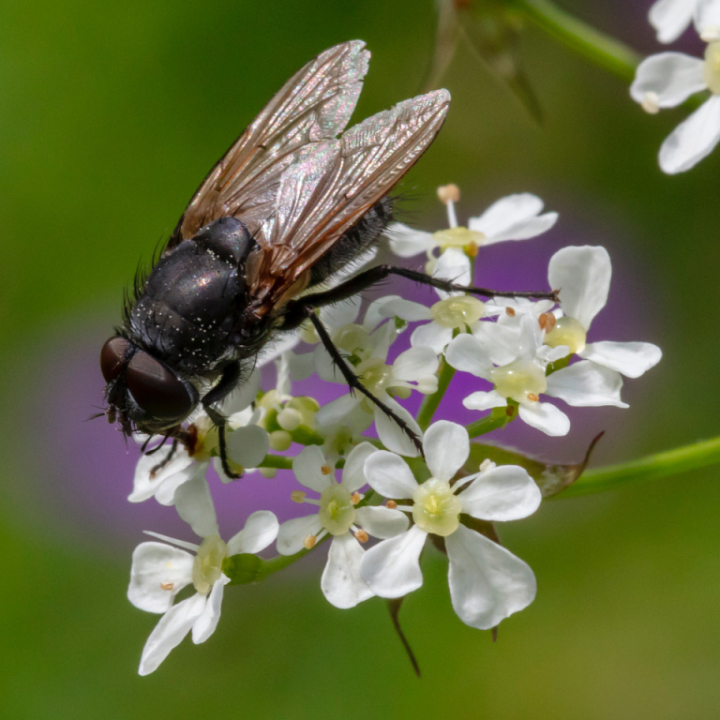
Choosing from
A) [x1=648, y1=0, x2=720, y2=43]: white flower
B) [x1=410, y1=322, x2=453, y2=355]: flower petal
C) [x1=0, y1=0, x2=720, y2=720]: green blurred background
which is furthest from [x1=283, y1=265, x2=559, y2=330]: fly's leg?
[x1=0, y1=0, x2=720, y2=720]: green blurred background

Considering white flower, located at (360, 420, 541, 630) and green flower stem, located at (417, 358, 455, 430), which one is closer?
white flower, located at (360, 420, 541, 630)

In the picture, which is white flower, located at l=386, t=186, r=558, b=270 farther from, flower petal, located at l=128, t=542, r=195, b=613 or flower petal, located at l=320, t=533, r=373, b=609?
flower petal, located at l=128, t=542, r=195, b=613

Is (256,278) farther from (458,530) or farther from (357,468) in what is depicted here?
(458,530)

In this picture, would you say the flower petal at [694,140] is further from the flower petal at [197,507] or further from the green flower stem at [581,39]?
the flower petal at [197,507]

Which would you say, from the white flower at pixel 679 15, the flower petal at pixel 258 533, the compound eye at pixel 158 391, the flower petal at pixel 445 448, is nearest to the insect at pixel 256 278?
the compound eye at pixel 158 391

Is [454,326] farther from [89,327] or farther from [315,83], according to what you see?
[89,327]

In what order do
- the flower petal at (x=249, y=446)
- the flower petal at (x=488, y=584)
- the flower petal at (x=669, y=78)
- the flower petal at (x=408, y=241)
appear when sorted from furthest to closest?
the flower petal at (x=408, y=241) < the flower petal at (x=669, y=78) < the flower petal at (x=249, y=446) < the flower petal at (x=488, y=584)

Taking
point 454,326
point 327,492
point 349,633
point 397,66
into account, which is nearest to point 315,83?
point 454,326
